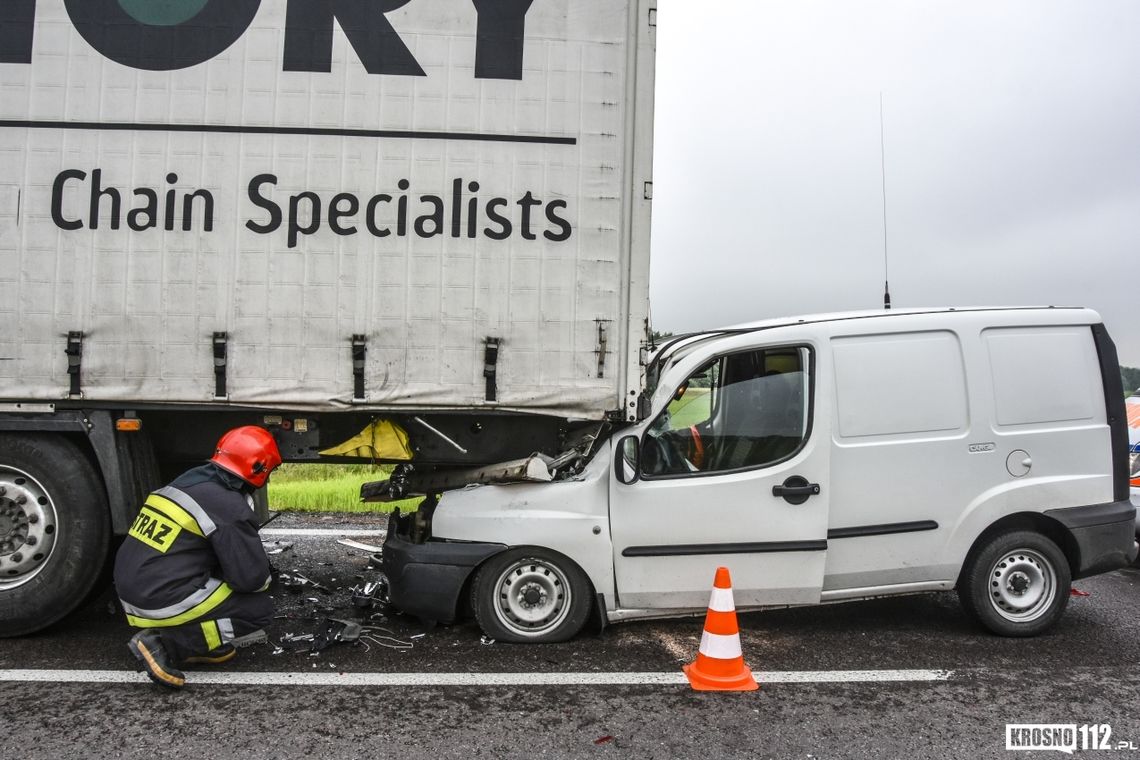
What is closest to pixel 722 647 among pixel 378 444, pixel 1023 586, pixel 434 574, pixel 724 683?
pixel 724 683

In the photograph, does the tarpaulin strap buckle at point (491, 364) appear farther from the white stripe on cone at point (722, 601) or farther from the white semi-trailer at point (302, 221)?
the white stripe on cone at point (722, 601)

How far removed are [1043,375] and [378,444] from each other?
3.86 m

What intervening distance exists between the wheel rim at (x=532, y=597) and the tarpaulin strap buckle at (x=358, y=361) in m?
1.28

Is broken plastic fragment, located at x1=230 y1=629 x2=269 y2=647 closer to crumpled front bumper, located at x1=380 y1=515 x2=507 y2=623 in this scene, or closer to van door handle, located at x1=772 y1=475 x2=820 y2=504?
crumpled front bumper, located at x1=380 y1=515 x2=507 y2=623

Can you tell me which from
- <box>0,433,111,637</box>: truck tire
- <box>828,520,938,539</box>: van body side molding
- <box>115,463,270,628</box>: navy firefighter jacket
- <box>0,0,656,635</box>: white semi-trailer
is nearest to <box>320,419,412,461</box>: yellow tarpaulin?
<box>0,0,656,635</box>: white semi-trailer

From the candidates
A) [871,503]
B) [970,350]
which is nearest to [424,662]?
[871,503]

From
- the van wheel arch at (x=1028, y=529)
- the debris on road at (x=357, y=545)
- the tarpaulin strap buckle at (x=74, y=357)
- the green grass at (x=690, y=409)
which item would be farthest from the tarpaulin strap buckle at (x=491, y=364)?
the van wheel arch at (x=1028, y=529)

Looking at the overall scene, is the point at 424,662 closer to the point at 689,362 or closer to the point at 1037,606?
the point at 689,362

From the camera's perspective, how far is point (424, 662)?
4379 millimetres

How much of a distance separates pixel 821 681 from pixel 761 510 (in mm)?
900

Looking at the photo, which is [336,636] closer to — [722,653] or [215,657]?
[215,657]

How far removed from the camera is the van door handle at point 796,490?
4.50m

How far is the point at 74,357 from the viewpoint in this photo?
456cm

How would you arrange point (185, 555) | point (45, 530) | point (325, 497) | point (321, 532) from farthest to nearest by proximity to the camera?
1. point (325, 497)
2. point (321, 532)
3. point (45, 530)
4. point (185, 555)
